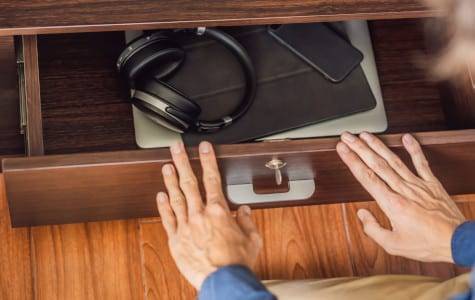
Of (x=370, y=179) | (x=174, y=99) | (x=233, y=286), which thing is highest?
(x=174, y=99)

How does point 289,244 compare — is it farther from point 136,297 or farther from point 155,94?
point 155,94

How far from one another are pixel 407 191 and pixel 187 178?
0.23m

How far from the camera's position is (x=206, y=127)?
2.63ft

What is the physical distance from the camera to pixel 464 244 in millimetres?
753

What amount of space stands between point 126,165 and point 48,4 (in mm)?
166

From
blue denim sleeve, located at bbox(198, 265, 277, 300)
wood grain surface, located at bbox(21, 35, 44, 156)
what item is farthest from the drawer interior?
blue denim sleeve, located at bbox(198, 265, 277, 300)

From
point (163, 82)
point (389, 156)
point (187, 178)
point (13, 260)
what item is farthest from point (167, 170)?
point (13, 260)

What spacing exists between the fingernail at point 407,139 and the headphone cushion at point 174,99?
217mm

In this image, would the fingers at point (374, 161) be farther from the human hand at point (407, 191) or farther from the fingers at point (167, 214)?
the fingers at point (167, 214)

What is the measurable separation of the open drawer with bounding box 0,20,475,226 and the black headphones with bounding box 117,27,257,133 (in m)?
0.06

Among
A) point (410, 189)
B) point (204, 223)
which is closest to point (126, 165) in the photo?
point (204, 223)

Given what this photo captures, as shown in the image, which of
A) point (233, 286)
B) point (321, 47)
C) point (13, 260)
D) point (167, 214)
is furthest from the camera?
point (13, 260)

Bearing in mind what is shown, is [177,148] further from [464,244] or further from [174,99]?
[464,244]

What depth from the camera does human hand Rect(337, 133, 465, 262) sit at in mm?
743
